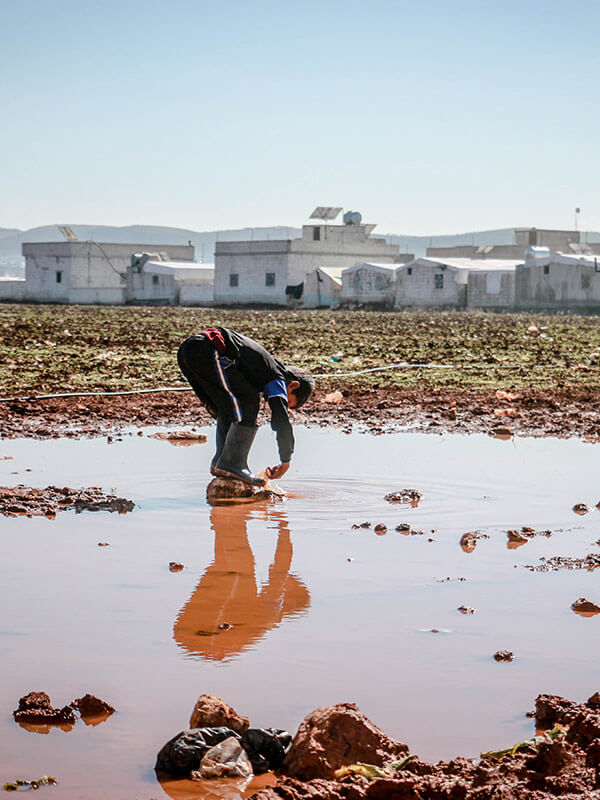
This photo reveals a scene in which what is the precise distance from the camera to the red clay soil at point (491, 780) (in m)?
3.21

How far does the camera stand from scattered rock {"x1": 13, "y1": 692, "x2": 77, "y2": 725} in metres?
3.96

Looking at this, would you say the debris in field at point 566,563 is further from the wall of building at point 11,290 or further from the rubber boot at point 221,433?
the wall of building at point 11,290

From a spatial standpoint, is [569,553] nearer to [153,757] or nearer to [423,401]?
[153,757]

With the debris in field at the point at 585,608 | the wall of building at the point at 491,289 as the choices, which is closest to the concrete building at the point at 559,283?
the wall of building at the point at 491,289

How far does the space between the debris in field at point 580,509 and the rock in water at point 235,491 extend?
2061mm

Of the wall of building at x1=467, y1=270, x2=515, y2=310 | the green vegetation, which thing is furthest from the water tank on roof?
the green vegetation

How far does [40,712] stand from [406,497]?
479 cm

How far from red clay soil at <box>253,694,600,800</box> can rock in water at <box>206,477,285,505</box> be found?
4.91 meters

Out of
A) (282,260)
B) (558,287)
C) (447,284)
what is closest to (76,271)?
(282,260)

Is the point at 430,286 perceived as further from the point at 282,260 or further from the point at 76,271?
the point at 76,271

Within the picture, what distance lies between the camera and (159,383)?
16.2m

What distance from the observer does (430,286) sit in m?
63.2

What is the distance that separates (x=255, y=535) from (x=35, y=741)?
3530 millimetres

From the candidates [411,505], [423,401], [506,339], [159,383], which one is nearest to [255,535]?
[411,505]
